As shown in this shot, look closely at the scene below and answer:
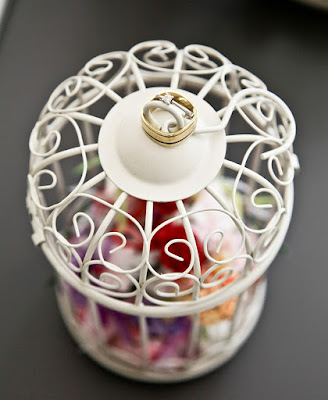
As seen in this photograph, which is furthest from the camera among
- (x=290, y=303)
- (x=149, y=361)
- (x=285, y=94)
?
(x=285, y=94)

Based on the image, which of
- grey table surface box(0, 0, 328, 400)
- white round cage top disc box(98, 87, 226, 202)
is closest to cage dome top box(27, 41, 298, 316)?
white round cage top disc box(98, 87, 226, 202)

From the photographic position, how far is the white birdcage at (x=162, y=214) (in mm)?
714


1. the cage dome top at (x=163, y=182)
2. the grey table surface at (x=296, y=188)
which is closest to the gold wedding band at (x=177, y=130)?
the cage dome top at (x=163, y=182)

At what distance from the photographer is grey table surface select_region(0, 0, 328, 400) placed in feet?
3.40

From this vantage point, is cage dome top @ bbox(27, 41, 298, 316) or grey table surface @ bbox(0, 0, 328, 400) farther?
grey table surface @ bbox(0, 0, 328, 400)

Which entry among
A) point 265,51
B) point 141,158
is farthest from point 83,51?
point 141,158

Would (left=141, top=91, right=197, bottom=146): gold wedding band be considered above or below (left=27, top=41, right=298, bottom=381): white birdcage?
above

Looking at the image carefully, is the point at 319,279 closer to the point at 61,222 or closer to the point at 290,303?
the point at 290,303

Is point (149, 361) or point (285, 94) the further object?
point (285, 94)

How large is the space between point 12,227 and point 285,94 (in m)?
0.63

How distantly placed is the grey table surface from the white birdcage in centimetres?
6

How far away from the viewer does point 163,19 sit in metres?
1.36

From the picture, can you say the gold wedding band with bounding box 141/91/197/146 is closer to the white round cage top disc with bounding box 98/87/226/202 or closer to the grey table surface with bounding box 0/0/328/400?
the white round cage top disc with bounding box 98/87/226/202

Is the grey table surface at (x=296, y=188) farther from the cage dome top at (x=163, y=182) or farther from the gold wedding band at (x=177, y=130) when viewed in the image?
the gold wedding band at (x=177, y=130)
